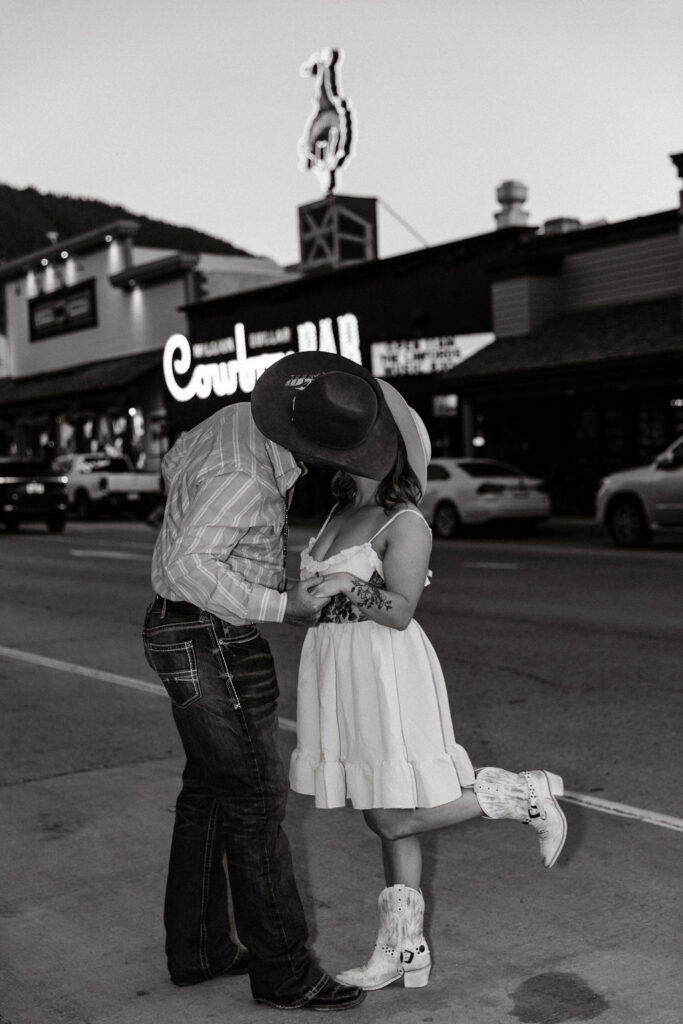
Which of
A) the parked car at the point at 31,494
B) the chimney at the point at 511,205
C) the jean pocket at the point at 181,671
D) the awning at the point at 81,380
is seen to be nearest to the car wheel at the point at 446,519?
the parked car at the point at 31,494

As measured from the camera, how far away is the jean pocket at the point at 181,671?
3654 mm

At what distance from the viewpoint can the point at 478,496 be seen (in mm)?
22359

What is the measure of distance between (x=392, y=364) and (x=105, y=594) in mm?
17932

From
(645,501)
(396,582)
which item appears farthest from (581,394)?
(396,582)

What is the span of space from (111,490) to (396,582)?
30697mm

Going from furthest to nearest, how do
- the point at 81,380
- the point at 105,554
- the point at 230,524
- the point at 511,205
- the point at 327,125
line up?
the point at 81,380 < the point at 327,125 < the point at 511,205 < the point at 105,554 < the point at 230,524

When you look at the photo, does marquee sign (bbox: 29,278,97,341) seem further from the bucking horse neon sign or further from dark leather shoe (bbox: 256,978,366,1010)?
dark leather shoe (bbox: 256,978,366,1010)

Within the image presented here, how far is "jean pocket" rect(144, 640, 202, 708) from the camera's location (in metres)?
3.65

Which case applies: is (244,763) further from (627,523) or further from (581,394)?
(581,394)

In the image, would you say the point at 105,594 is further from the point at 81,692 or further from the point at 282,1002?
the point at 282,1002

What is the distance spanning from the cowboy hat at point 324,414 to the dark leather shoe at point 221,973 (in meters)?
1.52

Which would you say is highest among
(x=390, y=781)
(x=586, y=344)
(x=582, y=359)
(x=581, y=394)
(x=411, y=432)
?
(x=586, y=344)

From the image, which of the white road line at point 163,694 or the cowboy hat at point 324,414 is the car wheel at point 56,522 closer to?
the white road line at point 163,694

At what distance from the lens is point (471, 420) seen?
29484 mm
